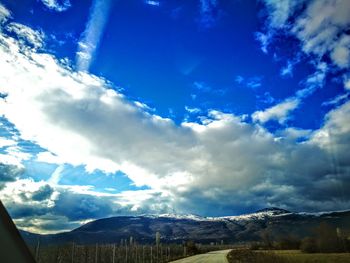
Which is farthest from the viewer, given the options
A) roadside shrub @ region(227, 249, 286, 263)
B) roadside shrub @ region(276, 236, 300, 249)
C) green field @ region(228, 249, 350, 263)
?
roadside shrub @ region(276, 236, 300, 249)

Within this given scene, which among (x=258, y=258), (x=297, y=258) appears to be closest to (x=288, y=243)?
(x=258, y=258)

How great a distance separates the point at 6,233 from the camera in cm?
327

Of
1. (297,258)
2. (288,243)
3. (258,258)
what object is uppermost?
(288,243)

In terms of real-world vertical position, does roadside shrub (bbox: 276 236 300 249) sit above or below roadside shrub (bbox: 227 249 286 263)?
above

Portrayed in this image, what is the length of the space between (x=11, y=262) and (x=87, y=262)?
31481mm

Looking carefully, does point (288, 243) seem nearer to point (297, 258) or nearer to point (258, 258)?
point (258, 258)

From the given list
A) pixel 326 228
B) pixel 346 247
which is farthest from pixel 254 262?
pixel 326 228

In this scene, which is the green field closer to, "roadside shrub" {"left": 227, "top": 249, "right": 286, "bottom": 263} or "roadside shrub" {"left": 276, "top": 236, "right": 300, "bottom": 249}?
"roadside shrub" {"left": 227, "top": 249, "right": 286, "bottom": 263}

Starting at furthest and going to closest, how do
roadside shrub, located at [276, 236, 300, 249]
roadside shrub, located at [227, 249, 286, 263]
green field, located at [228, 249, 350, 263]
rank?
roadside shrub, located at [276, 236, 300, 249], roadside shrub, located at [227, 249, 286, 263], green field, located at [228, 249, 350, 263]

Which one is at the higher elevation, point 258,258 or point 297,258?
point 258,258

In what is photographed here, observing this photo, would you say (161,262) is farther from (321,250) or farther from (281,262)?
(321,250)

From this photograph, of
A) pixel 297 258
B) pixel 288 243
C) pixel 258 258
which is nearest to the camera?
pixel 297 258

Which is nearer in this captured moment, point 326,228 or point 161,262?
point 161,262

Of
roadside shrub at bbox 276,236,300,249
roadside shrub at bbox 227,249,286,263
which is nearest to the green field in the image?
roadside shrub at bbox 227,249,286,263
